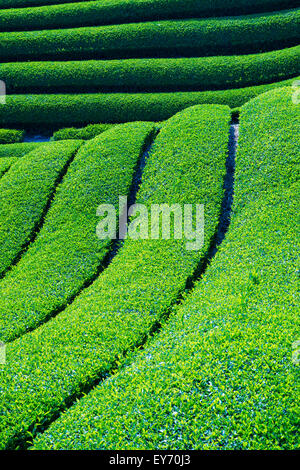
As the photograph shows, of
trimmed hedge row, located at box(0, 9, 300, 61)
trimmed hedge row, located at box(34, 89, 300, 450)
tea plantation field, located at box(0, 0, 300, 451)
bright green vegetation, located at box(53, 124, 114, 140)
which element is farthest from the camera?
trimmed hedge row, located at box(0, 9, 300, 61)

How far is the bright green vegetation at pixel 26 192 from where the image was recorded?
14430 mm

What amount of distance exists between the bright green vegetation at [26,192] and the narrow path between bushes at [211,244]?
361 cm

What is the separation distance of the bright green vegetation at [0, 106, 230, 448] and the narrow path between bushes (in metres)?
0.09

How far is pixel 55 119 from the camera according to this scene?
2425cm

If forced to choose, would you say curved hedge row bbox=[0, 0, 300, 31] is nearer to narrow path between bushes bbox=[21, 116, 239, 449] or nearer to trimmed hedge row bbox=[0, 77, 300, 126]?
trimmed hedge row bbox=[0, 77, 300, 126]

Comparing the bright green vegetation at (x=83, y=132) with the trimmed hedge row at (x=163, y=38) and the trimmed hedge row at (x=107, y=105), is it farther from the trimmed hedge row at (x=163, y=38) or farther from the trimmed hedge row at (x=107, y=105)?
the trimmed hedge row at (x=163, y=38)

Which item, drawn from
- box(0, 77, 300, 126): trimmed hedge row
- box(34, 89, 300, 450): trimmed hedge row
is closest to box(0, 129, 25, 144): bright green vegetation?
box(0, 77, 300, 126): trimmed hedge row

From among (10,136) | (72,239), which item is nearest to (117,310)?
(72,239)

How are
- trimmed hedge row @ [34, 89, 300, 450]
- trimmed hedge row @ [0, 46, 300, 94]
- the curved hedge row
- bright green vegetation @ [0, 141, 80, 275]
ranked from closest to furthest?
trimmed hedge row @ [34, 89, 300, 450], bright green vegetation @ [0, 141, 80, 275], trimmed hedge row @ [0, 46, 300, 94], the curved hedge row

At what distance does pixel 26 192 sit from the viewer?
53.3 feet

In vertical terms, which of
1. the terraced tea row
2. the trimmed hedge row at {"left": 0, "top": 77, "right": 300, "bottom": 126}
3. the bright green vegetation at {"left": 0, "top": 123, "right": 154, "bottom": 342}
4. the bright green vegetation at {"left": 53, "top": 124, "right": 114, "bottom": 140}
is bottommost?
the bright green vegetation at {"left": 0, "top": 123, "right": 154, "bottom": 342}

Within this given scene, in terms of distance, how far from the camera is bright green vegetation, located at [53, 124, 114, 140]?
22.5 meters

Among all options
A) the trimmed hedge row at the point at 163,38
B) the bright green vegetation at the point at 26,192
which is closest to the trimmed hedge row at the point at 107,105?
the trimmed hedge row at the point at 163,38
